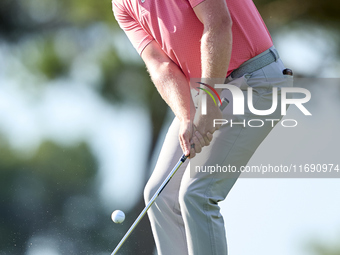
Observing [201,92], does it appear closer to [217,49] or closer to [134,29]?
[217,49]

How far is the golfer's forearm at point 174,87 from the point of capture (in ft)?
6.96

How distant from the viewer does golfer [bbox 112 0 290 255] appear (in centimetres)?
190

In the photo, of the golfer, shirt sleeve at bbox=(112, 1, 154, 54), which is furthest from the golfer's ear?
shirt sleeve at bbox=(112, 1, 154, 54)

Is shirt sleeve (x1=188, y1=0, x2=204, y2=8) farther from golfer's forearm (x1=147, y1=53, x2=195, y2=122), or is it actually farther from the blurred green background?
the blurred green background

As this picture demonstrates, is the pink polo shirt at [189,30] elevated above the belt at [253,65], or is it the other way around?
the pink polo shirt at [189,30]

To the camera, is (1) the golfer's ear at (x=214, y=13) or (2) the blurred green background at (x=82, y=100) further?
(2) the blurred green background at (x=82, y=100)

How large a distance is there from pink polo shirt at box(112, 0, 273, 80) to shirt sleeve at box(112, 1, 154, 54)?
0.31 ft

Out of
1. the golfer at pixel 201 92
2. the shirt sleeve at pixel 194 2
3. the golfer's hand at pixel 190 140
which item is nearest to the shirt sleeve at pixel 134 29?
the golfer at pixel 201 92

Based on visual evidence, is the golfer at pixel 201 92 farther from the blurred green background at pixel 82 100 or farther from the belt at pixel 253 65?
the blurred green background at pixel 82 100

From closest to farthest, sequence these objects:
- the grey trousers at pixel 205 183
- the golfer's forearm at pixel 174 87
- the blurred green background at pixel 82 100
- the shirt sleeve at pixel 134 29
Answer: the grey trousers at pixel 205 183 → the golfer's forearm at pixel 174 87 → the shirt sleeve at pixel 134 29 → the blurred green background at pixel 82 100

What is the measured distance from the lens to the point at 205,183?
1.90m

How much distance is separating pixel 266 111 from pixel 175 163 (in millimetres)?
395

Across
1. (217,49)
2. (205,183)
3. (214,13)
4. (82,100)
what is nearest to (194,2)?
(214,13)

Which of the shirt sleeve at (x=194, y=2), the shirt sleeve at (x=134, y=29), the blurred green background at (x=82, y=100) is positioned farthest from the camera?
the blurred green background at (x=82, y=100)
